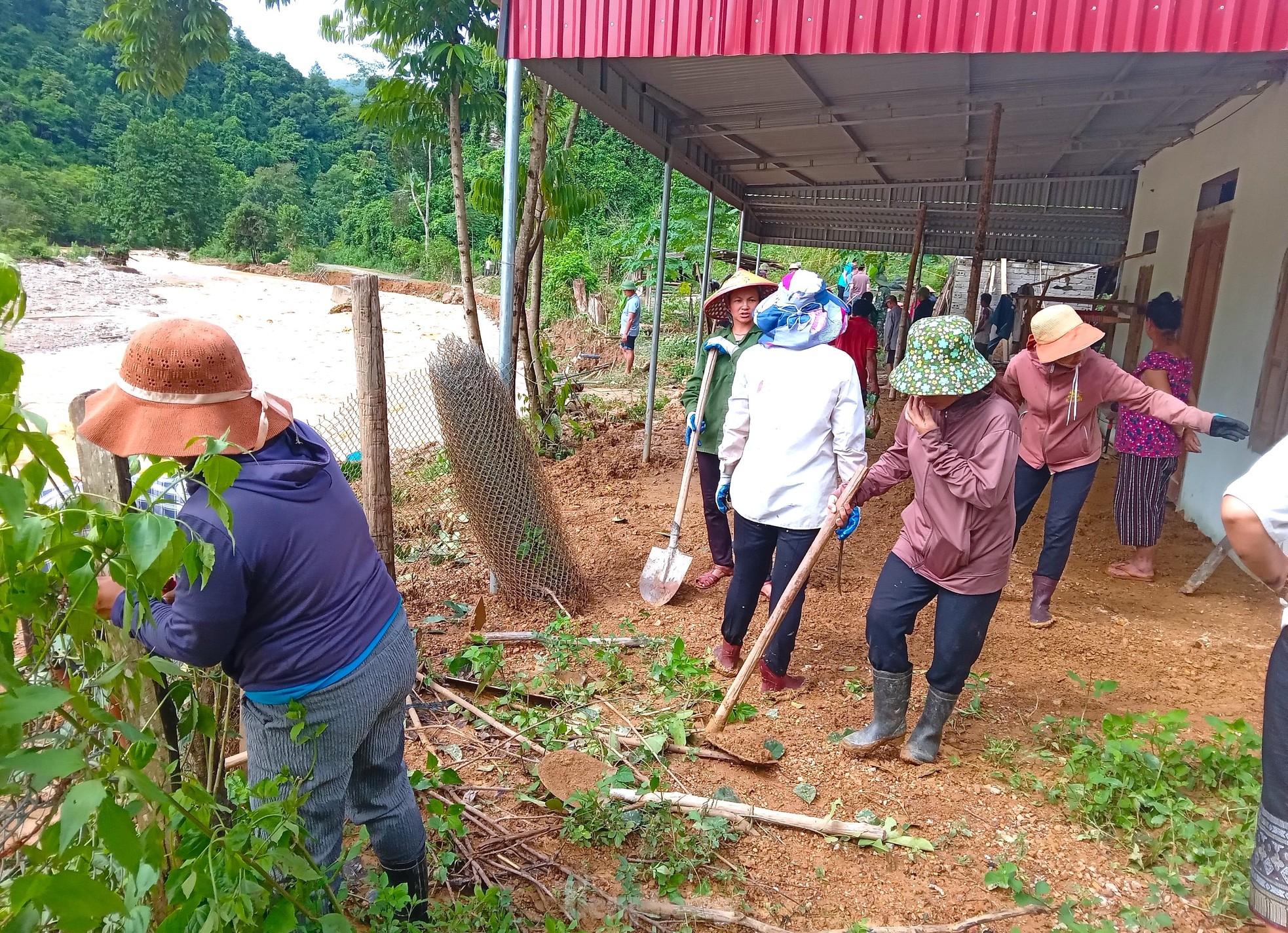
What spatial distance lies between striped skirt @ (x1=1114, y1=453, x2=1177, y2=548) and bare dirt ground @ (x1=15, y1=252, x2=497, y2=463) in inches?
342

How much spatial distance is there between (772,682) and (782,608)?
0.54 m

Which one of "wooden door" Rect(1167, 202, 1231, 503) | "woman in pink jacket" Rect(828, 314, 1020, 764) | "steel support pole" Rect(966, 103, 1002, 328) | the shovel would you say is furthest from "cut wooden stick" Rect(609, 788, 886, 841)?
"wooden door" Rect(1167, 202, 1231, 503)

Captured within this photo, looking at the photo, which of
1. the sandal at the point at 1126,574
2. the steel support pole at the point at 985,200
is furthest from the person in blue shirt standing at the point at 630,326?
the sandal at the point at 1126,574

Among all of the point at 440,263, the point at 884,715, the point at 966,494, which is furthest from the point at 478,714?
the point at 440,263

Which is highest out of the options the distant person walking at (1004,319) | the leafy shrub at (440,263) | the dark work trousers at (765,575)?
the leafy shrub at (440,263)

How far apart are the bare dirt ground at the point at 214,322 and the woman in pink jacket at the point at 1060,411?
8062 millimetres

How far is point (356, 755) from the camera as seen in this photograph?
195 centimetres

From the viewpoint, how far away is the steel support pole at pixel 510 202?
420 cm

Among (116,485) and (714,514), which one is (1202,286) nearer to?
(714,514)

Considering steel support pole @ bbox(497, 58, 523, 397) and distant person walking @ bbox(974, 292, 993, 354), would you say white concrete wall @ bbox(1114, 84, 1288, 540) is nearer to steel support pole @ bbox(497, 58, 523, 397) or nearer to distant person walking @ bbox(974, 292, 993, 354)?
steel support pole @ bbox(497, 58, 523, 397)

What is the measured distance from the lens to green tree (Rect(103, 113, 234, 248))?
141 feet

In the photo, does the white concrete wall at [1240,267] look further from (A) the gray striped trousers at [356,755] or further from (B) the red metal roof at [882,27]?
(A) the gray striped trousers at [356,755]

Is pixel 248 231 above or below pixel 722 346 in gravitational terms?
above

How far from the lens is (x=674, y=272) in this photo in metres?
20.9
